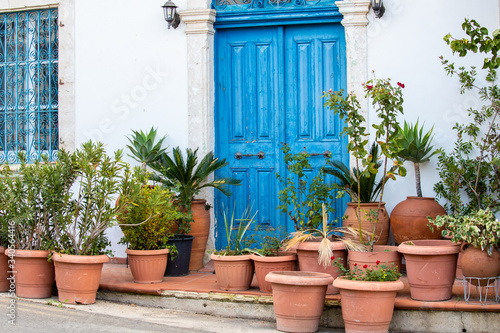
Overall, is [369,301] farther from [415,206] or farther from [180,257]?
[180,257]

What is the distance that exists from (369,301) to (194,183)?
2.70 m

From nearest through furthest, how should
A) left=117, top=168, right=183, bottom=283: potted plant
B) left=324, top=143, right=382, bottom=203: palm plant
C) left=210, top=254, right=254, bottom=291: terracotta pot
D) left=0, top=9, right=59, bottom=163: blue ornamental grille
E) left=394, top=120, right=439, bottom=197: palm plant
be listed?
1. left=210, top=254, right=254, bottom=291: terracotta pot
2. left=117, top=168, right=183, bottom=283: potted plant
3. left=394, top=120, right=439, bottom=197: palm plant
4. left=324, top=143, right=382, bottom=203: palm plant
5. left=0, top=9, right=59, bottom=163: blue ornamental grille

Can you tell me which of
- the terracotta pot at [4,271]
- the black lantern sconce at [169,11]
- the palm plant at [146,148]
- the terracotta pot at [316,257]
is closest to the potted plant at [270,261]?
the terracotta pot at [316,257]

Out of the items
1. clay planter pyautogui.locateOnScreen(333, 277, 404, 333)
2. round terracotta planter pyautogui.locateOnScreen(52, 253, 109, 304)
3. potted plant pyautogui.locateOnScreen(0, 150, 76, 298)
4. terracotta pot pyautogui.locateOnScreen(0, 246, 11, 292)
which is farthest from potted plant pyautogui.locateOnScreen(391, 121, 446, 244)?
terracotta pot pyautogui.locateOnScreen(0, 246, 11, 292)

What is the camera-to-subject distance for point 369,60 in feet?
21.6

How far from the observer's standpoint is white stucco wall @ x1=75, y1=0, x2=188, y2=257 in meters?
7.21

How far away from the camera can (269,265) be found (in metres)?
5.61

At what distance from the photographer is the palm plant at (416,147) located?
6152 mm

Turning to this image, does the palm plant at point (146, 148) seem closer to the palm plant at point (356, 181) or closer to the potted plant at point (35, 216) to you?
the potted plant at point (35, 216)

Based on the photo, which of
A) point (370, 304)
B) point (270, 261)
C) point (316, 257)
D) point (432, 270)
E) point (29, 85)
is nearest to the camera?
point (370, 304)

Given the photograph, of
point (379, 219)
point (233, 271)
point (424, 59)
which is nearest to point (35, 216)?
point (233, 271)

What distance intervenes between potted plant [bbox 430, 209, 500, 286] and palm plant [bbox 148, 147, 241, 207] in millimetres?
2635

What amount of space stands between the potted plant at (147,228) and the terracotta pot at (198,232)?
0.54m

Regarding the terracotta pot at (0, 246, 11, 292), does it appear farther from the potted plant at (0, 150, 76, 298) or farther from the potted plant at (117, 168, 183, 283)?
the potted plant at (117, 168, 183, 283)
